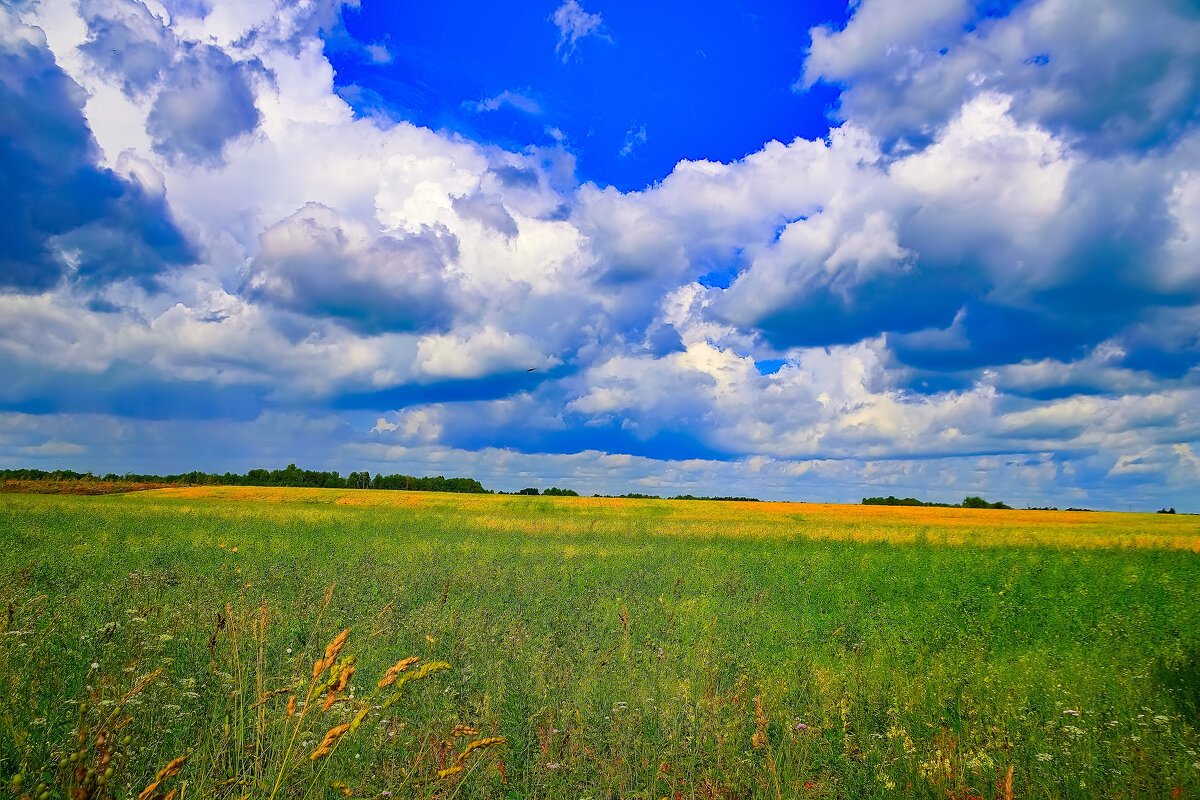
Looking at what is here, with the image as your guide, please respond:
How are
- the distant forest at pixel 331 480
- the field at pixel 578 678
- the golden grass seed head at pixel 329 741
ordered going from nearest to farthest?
the golden grass seed head at pixel 329 741 < the field at pixel 578 678 < the distant forest at pixel 331 480

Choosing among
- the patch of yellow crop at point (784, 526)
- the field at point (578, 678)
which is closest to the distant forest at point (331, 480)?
the patch of yellow crop at point (784, 526)

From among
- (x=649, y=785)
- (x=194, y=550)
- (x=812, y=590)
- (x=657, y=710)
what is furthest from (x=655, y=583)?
(x=194, y=550)

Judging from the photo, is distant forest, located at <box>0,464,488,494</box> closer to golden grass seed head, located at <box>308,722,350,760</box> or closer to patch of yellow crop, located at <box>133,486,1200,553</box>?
patch of yellow crop, located at <box>133,486,1200,553</box>

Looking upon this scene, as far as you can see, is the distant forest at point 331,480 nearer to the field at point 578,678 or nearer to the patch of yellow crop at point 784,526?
the patch of yellow crop at point 784,526

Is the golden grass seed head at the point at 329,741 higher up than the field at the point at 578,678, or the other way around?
the golden grass seed head at the point at 329,741

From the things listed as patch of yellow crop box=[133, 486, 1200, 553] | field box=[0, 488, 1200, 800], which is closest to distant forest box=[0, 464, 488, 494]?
patch of yellow crop box=[133, 486, 1200, 553]

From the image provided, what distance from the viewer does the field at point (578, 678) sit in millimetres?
4547

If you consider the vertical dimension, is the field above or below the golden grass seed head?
below

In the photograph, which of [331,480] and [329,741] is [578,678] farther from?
[331,480]

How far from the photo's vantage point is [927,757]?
6.08 meters

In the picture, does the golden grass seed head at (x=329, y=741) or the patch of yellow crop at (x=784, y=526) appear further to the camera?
the patch of yellow crop at (x=784, y=526)

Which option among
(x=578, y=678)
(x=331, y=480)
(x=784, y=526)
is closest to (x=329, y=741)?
(x=578, y=678)

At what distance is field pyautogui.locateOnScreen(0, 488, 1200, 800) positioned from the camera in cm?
455

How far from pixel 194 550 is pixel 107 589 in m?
8.65
